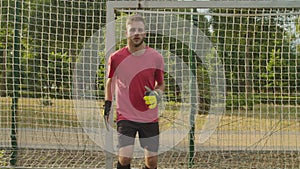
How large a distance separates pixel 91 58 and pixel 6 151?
5.22 ft

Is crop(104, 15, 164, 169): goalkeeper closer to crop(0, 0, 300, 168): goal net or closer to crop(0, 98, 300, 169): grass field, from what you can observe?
crop(0, 0, 300, 168): goal net

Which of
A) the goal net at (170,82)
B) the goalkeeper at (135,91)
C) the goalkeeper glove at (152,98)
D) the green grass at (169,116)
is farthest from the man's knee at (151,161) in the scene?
the green grass at (169,116)

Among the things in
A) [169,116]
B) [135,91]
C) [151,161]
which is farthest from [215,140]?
[135,91]

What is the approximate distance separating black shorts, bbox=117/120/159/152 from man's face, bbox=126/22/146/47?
0.70 meters

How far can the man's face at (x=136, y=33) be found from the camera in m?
3.96

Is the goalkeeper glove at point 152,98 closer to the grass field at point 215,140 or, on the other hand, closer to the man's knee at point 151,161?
the man's knee at point 151,161

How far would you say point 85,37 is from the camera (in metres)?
5.96

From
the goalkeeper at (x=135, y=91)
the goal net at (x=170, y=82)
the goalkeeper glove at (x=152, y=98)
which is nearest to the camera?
the goalkeeper glove at (x=152, y=98)

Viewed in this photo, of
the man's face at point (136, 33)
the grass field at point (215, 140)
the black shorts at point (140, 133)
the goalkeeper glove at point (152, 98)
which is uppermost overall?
the man's face at point (136, 33)

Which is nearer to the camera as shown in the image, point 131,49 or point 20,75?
point 131,49

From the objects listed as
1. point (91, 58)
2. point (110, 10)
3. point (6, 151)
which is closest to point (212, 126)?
point (91, 58)

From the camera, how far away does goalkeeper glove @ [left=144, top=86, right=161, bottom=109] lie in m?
3.87

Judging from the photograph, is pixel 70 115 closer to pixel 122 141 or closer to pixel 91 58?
pixel 91 58

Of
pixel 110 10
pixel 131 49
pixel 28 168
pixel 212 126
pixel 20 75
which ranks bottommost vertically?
pixel 28 168
